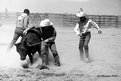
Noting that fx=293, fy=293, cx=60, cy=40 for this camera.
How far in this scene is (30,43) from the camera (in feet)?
27.5

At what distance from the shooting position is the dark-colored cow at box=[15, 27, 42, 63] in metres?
8.37

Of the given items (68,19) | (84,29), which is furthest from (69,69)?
(68,19)

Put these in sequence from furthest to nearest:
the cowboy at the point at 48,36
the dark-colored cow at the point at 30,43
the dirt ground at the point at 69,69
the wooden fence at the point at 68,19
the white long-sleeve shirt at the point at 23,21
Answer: the wooden fence at the point at 68,19, the white long-sleeve shirt at the point at 23,21, the cowboy at the point at 48,36, the dark-colored cow at the point at 30,43, the dirt ground at the point at 69,69

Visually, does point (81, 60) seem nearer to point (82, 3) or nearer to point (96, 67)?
point (96, 67)

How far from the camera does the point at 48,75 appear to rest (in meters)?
7.36

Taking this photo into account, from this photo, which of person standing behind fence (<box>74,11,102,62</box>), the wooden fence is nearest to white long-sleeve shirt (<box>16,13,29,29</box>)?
person standing behind fence (<box>74,11,102,62</box>)

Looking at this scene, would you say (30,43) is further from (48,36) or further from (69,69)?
(69,69)

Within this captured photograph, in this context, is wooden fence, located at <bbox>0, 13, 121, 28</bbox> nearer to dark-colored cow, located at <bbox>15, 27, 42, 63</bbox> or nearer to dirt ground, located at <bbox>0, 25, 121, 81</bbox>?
dirt ground, located at <bbox>0, 25, 121, 81</bbox>

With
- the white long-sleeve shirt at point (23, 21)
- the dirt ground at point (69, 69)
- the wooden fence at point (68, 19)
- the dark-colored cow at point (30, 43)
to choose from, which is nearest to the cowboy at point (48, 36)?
the dark-colored cow at point (30, 43)

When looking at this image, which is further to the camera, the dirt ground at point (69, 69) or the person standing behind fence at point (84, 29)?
the person standing behind fence at point (84, 29)

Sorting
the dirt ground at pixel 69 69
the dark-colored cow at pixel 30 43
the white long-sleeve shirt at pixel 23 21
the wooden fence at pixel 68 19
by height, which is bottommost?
the wooden fence at pixel 68 19

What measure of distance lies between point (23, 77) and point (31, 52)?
177cm

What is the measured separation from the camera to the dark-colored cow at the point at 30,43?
27.5ft

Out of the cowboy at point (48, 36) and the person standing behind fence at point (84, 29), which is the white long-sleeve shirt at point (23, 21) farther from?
the person standing behind fence at point (84, 29)
